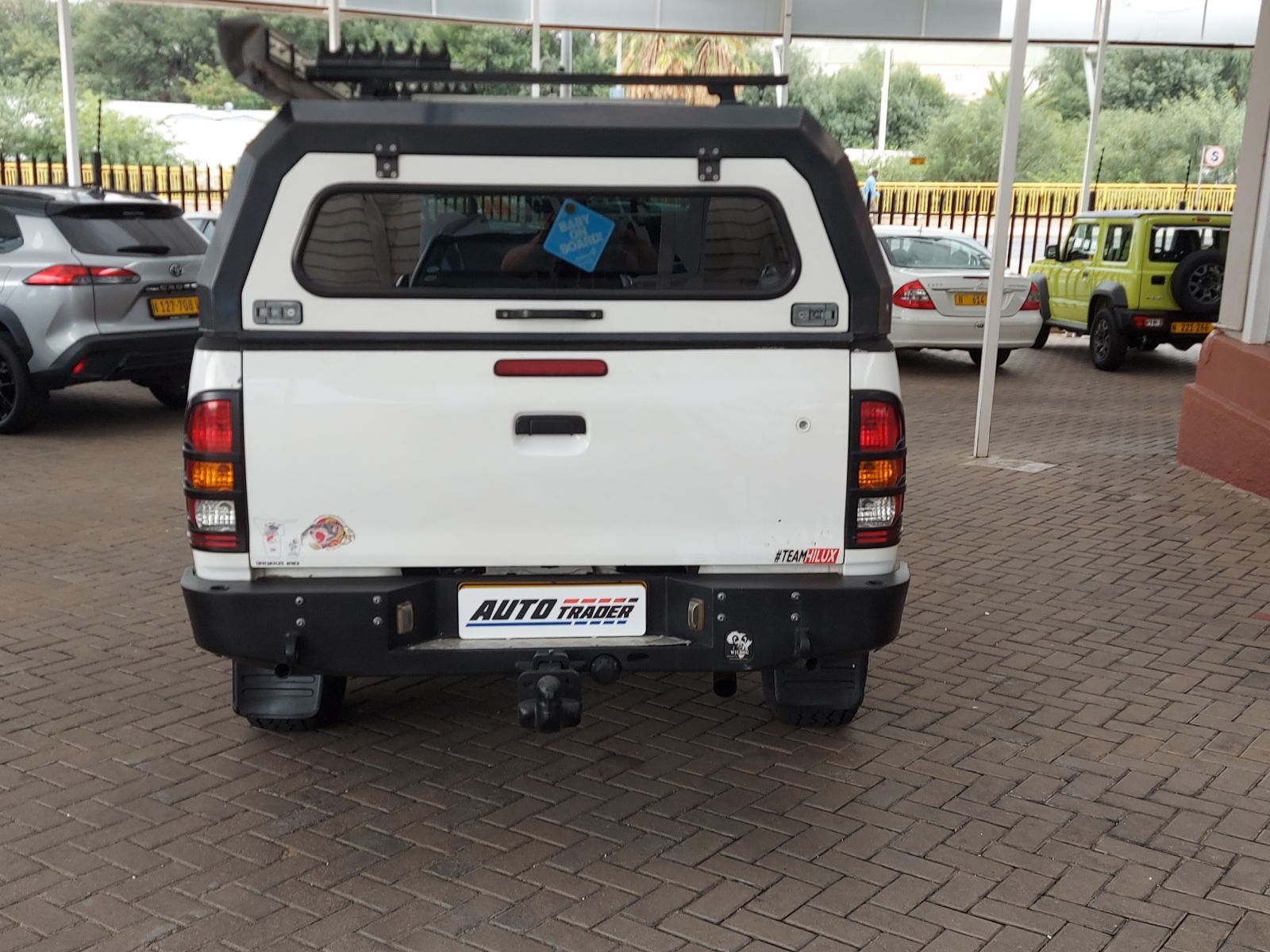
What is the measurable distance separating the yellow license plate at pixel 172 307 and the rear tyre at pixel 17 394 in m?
1.02

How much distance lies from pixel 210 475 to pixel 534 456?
91 cm

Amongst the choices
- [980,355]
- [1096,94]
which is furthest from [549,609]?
[1096,94]

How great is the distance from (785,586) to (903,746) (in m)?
1.13

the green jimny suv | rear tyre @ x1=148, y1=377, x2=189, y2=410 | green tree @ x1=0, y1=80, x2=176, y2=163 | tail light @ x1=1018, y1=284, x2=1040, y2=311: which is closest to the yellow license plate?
rear tyre @ x1=148, y1=377, x2=189, y2=410

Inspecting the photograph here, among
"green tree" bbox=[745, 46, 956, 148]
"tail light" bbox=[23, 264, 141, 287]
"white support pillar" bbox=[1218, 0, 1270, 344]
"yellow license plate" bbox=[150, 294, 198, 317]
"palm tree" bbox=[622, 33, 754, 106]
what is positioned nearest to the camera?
"white support pillar" bbox=[1218, 0, 1270, 344]


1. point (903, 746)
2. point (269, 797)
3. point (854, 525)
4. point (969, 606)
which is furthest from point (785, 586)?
point (969, 606)

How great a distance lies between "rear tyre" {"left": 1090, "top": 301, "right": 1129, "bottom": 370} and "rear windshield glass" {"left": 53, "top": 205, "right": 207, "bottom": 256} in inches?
385

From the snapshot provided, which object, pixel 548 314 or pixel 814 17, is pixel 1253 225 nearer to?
pixel 548 314

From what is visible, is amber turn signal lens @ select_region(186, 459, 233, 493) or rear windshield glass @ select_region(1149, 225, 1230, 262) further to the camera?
rear windshield glass @ select_region(1149, 225, 1230, 262)

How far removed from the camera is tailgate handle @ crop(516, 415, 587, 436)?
150 inches

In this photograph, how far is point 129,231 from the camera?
1014 cm

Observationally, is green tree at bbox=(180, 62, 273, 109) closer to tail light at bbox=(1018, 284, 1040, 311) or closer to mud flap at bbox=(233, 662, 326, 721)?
tail light at bbox=(1018, 284, 1040, 311)

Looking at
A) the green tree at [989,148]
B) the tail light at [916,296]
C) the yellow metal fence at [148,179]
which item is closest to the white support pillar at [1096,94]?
the tail light at [916,296]

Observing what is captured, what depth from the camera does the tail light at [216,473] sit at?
371 centimetres
